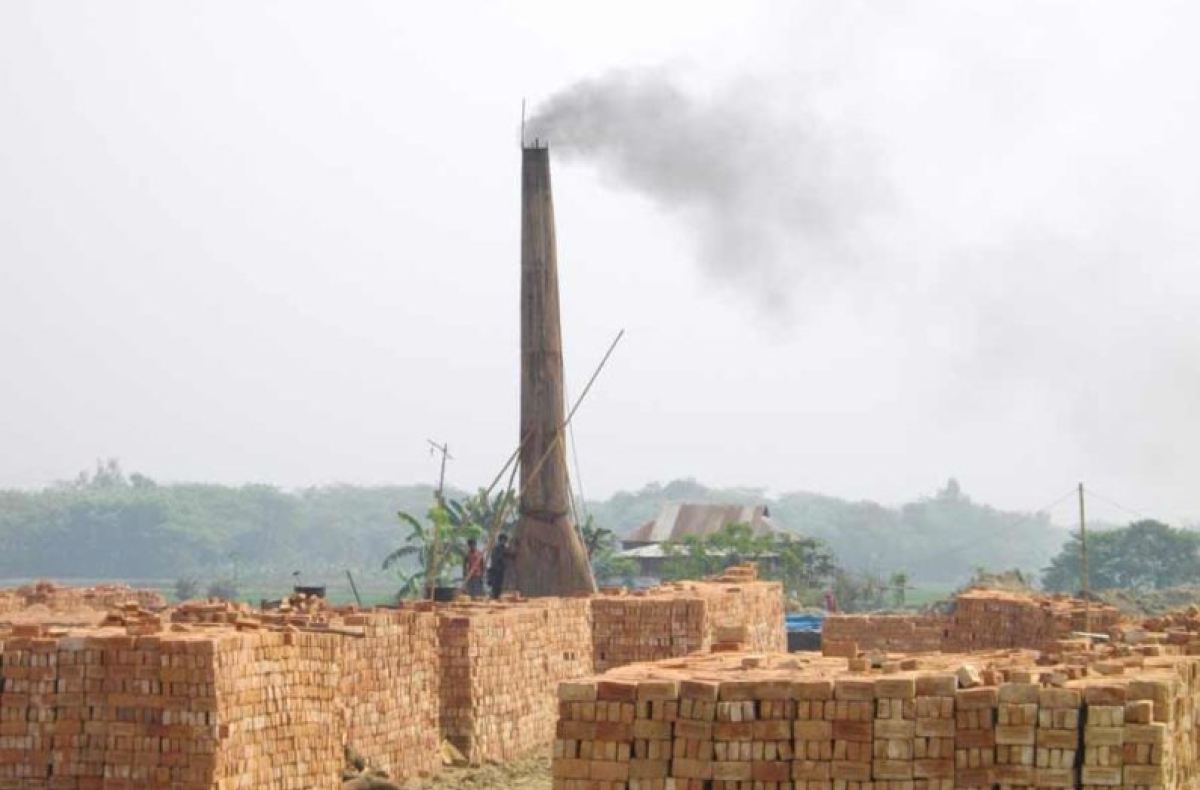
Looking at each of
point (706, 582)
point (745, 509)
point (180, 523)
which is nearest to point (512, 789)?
point (706, 582)

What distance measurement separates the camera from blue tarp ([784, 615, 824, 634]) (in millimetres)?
41831

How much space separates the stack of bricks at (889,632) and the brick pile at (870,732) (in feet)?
58.4

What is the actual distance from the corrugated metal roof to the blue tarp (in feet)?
118

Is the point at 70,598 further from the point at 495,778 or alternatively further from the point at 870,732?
the point at 870,732

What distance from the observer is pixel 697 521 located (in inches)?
3334

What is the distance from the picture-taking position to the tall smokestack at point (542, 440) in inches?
1373

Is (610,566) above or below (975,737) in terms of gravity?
above

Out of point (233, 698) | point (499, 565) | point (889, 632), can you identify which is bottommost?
point (233, 698)

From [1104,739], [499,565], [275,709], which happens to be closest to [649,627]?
[499,565]

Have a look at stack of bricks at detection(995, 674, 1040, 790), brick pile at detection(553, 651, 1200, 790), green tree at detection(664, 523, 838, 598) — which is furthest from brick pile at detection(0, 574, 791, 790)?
green tree at detection(664, 523, 838, 598)

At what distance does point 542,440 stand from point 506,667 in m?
8.81

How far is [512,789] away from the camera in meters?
24.5

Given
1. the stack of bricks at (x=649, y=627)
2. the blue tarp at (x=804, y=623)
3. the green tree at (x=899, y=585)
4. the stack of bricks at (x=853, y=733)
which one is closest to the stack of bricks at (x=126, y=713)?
the stack of bricks at (x=853, y=733)

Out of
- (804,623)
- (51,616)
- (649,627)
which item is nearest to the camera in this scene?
(51,616)
